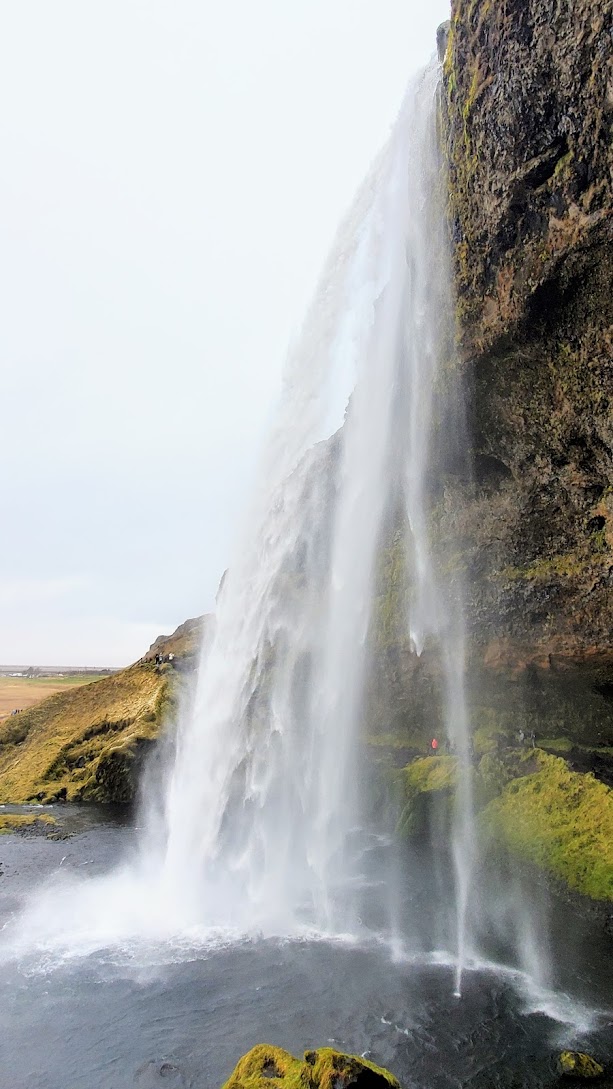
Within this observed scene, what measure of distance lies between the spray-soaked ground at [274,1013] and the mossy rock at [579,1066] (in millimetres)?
260

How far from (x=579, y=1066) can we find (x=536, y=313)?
1683cm

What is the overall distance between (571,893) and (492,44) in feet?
77.0

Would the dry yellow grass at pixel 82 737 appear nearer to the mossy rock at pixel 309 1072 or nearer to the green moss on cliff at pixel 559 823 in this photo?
the green moss on cliff at pixel 559 823

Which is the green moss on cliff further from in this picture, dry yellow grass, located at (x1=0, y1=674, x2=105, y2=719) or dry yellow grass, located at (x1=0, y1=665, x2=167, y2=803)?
dry yellow grass, located at (x1=0, y1=674, x2=105, y2=719)

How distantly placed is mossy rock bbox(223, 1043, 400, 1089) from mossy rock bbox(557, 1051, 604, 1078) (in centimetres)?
340

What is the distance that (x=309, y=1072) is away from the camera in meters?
7.97

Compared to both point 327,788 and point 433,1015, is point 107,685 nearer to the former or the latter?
point 327,788

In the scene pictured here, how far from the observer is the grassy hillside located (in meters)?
32.3

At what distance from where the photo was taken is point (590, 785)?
1955cm

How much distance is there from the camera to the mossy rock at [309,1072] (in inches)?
300

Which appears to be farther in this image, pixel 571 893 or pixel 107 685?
pixel 107 685

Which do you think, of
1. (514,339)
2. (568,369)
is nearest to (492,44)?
(514,339)

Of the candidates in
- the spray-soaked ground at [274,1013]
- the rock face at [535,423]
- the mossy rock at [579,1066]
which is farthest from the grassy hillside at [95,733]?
the mossy rock at [579,1066]

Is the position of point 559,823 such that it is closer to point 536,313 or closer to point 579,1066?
point 579,1066
